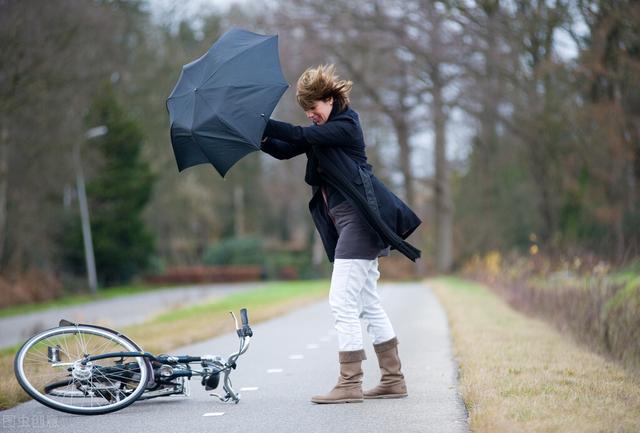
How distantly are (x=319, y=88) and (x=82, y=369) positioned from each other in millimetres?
2368

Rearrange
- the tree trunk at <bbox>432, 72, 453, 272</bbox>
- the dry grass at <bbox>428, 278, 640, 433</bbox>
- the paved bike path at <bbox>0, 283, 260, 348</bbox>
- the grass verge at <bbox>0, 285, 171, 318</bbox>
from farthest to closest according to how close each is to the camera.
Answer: the tree trunk at <bbox>432, 72, 453, 272</bbox>
the grass verge at <bbox>0, 285, 171, 318</bbox>
the paved bike path at <bbox>0, 283, 260, 348</bbox>
the dry grass at <bbox>428, 278, 640, 433</bbox>

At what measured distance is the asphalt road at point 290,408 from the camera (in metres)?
5.23

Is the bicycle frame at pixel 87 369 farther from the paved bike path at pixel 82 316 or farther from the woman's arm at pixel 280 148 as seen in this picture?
the paved bike path at pixel 82 316

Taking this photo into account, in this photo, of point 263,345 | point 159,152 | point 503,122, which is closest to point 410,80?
point 503,122

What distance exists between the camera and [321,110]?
6027mm

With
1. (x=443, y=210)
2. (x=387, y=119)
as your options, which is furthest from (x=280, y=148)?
(x=443, y=210)

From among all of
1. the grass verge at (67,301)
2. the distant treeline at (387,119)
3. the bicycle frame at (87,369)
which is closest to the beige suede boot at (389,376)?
the bicycle frame at (87,369)

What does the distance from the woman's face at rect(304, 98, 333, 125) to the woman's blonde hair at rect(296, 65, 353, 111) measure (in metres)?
0.02

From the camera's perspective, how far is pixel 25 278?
32.2 m

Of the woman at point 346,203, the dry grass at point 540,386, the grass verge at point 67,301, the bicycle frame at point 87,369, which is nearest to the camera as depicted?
the dry grass at point 540,386

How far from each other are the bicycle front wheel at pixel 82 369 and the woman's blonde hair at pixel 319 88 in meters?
1.98

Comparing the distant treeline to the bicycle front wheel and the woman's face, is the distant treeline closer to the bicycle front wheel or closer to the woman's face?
the woman's face

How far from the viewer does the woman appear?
588 cm

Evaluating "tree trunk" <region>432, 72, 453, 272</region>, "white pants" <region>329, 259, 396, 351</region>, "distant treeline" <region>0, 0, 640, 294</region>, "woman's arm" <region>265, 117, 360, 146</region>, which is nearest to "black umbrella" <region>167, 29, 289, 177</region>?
"woman's arm" <region>265, 117, 360, 146</region>
